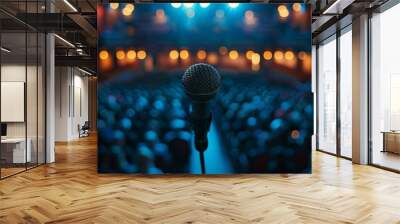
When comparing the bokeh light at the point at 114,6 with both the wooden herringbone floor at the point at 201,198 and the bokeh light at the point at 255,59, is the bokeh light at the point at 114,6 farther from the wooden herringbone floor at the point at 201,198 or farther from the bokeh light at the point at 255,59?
the wooden herringbone floor at the point at 201,198

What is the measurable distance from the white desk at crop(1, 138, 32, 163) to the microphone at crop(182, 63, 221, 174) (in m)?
3.39

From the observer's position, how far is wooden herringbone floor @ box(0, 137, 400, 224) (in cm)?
380

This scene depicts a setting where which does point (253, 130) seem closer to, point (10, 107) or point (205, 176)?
point (205, 176)

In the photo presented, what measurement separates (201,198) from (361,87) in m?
4.87

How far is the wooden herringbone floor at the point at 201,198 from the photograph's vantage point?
3.80 metres

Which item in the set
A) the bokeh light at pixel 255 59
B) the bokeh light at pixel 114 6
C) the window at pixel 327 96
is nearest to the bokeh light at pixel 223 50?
the bokeh light at pixel 255 59

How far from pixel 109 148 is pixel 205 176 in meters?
1.71

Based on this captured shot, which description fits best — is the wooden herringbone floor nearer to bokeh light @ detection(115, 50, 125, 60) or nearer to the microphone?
the microphone

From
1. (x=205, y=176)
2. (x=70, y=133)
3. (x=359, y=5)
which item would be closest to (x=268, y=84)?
(x=205, y=176)

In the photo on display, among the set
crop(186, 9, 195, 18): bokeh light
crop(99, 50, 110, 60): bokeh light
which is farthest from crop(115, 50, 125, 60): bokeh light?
crop(186, 9, 195, 18): bokeh light

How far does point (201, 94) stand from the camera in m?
6.04

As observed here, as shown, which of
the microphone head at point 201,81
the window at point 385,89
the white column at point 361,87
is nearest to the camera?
the microphone head at point 201,81

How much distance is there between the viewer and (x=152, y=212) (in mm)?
3998

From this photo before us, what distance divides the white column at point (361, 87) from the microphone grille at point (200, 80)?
140 inches
